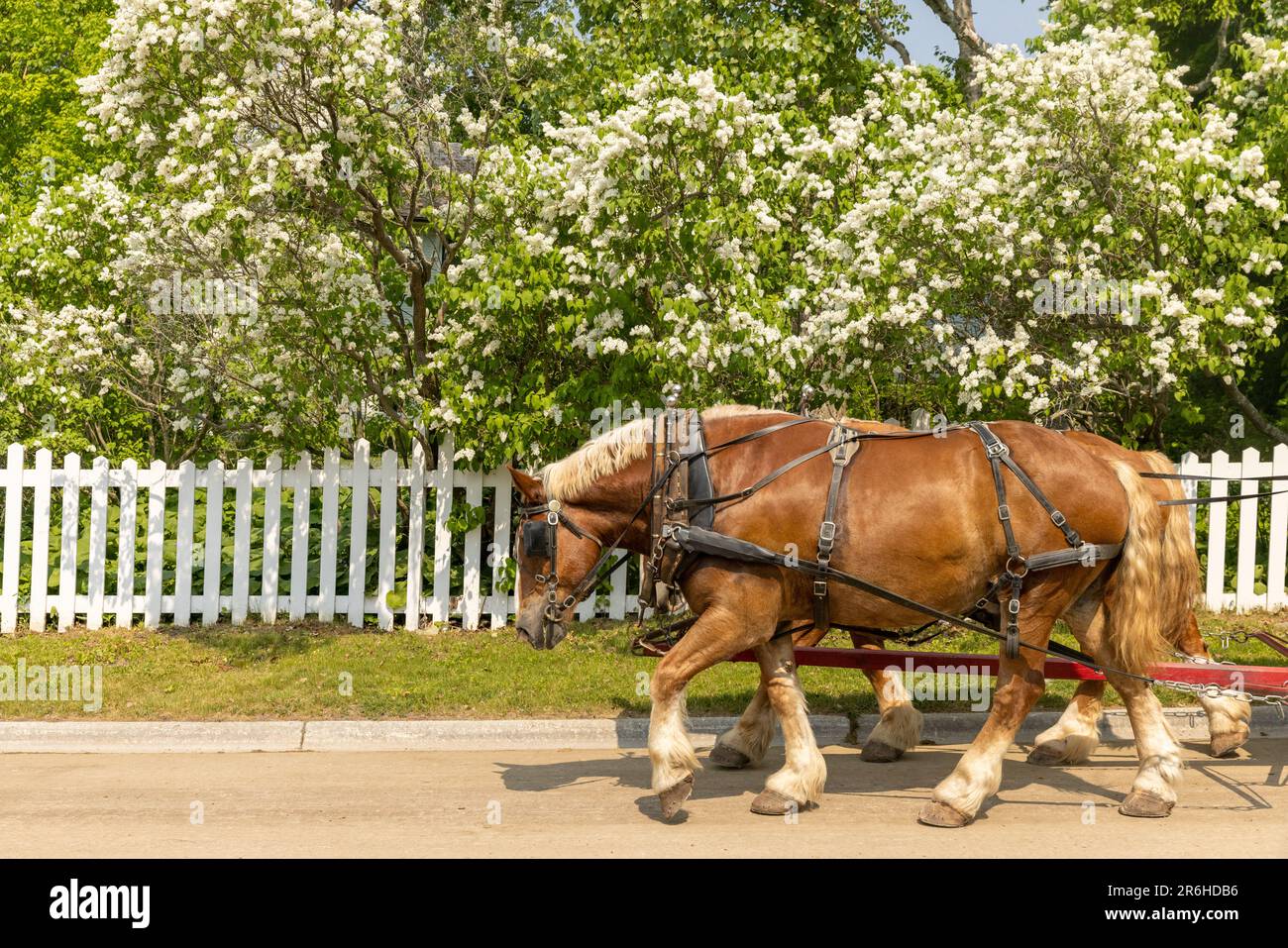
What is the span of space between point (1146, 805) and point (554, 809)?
2.81m

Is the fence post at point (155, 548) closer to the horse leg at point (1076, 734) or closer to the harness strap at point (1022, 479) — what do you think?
the horse leg at point (1076, 734)

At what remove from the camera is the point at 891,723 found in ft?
23.6

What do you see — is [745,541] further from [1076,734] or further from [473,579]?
[473,579]

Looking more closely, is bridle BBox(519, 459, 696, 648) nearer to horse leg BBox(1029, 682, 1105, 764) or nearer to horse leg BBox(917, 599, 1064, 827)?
horse leg BBox(917, 599, 1064, 827)

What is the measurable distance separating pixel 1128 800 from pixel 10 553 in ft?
28.6

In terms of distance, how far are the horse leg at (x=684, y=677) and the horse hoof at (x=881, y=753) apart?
62.4 inches

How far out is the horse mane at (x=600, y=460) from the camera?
6398mm

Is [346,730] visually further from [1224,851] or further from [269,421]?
[1224,851]

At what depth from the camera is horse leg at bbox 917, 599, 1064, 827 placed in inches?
228

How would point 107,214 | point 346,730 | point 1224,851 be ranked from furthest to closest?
point 107,214
point 346,730
point 1224,851

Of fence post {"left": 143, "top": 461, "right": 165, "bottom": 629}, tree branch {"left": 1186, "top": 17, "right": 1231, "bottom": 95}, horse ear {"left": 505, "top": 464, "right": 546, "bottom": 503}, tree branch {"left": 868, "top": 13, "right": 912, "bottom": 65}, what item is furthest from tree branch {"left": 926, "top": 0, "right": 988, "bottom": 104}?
horse ear {"left": 505, "top": 464, "right": 546, "bottom": 503}

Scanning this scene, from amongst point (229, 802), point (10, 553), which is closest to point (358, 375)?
point (10, 553)

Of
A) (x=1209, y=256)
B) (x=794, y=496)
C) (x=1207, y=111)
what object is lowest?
(x=794, y=496)

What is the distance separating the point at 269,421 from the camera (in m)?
11.1
